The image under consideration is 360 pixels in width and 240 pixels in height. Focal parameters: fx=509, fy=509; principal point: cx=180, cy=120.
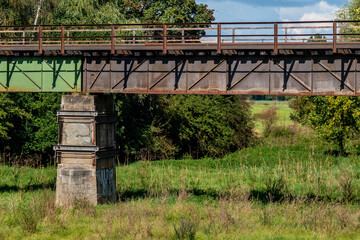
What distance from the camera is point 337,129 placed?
40219mm

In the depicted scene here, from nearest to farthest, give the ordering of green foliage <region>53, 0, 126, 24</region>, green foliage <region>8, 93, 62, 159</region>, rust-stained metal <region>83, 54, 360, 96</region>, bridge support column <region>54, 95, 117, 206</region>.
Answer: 1. rust-stained metal <region>83, 54, 360, 96</region>
2. bridge support column <region>54, 95, 117, 206</region>
3. green foliage <region>8, 93, 62, 159</region>
4. green foliage <region>53, 0, 126, 24</region>

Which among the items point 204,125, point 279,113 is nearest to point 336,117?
point 204,125

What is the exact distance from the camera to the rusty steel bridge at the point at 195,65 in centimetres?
2081

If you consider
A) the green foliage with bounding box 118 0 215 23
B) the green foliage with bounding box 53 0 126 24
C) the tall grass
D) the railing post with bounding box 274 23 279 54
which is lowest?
the tall grass

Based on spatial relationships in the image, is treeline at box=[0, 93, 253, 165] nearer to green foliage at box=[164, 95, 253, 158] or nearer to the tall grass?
green foliage at box=[164, 95, 253, 158]

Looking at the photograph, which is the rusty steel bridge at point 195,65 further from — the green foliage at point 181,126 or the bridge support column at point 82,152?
the green foliage at point 181,126

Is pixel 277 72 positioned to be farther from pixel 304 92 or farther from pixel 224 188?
pixel 224 188

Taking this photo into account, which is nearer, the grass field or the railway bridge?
the railway bridge

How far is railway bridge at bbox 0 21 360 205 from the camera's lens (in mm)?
20938

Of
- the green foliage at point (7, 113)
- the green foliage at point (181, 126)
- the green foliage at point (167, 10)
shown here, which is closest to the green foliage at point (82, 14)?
the green foliage at point (181, 126)

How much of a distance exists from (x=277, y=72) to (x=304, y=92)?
1.39 meters

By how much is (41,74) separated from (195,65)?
24.1ft

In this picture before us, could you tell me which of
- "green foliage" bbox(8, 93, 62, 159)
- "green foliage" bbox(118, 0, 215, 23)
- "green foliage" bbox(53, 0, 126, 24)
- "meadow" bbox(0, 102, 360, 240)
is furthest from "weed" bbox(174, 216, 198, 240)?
"green foliage" bbox(118, 0, 215, 23)

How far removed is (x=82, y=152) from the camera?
23234 millimetres
